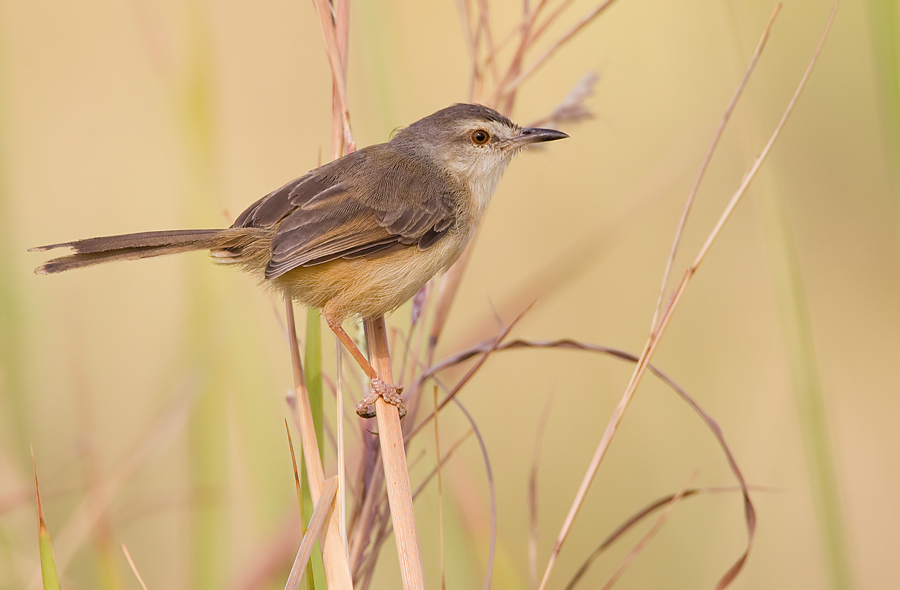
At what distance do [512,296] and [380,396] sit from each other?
82 cm

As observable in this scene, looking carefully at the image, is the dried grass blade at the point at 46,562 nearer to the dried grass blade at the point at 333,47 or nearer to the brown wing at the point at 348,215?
the brown wing at the point at 348,215

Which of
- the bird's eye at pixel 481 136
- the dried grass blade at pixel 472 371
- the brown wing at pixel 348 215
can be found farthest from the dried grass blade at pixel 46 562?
the bird's eye at pixel 481 136

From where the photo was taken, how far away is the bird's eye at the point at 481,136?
311 centimetres

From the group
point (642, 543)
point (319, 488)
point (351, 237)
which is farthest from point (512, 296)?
point (319, 488)

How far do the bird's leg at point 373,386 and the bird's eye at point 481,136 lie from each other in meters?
1.08

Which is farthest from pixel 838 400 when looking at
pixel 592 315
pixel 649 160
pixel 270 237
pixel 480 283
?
pixel 270 237

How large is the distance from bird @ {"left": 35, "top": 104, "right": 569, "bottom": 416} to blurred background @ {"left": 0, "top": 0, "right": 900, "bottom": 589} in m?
0.14

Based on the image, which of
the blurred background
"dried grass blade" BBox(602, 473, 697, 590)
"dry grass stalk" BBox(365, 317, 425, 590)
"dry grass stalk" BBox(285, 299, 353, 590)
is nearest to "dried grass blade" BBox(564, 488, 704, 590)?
"dried grass blade" BBox(602, 473, 697, 590)

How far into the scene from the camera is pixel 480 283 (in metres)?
5.63

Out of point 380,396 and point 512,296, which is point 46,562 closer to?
point 380,396

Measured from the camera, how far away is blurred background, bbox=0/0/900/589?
2402mm

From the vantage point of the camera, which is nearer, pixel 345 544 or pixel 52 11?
pixel 345 544

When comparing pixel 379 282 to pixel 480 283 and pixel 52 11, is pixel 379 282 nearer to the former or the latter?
pixel 480 283

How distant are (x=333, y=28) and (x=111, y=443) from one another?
11.7ft
